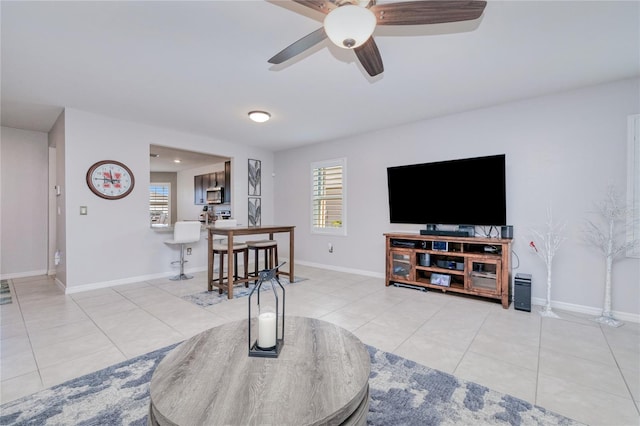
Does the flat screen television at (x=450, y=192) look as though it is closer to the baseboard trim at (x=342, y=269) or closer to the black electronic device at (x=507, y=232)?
the black electronic device at (x=507, y=232)

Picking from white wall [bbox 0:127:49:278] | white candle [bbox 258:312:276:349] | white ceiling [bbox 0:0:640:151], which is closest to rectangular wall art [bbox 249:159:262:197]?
white ceiling [bbox 0:0:640:151]

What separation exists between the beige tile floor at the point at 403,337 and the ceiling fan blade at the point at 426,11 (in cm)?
Answer: 226

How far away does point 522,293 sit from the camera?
10.5ft

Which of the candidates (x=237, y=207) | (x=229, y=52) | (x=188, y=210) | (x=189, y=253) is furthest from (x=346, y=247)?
(x=188, y=210)

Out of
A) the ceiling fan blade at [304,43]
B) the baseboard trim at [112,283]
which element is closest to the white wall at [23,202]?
the baseboard trim at [112,283]

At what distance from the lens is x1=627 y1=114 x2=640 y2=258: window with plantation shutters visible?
2.89 m

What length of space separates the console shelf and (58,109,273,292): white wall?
12.5ft

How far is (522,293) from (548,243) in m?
0.63

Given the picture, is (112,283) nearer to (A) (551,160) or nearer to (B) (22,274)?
(B) (22,274)

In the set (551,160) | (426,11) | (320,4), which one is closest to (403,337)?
(426,11)

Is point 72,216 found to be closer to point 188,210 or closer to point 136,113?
point 136,113

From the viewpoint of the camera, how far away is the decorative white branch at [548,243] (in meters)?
3.16

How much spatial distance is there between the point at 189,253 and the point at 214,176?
3018mm

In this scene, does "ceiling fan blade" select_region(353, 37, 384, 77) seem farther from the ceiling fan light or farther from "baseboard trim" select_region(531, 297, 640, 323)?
"baseboard trim" select_region(531, 297, 640, 323)
